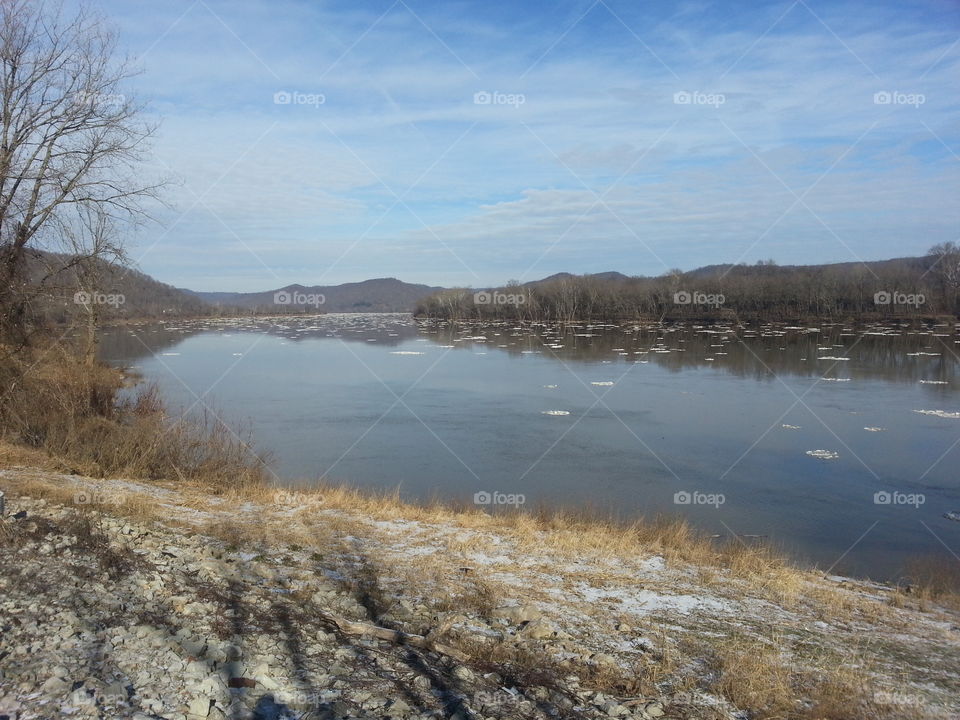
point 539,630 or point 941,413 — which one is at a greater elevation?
point 539,630

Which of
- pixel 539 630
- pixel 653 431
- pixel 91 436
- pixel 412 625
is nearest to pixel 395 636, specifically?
pixel 412 625

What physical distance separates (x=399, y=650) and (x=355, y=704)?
2.52 ft

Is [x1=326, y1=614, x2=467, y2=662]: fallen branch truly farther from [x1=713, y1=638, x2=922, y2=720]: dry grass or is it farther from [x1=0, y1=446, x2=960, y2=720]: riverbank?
[x1=713, y1=638, x2=922, y2=720]: dry grass

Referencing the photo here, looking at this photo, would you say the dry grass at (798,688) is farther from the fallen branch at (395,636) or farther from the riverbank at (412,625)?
the fallen branch at (395,636)

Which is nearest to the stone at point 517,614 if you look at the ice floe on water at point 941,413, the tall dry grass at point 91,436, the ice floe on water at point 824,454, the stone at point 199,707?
the stone at point 199,707

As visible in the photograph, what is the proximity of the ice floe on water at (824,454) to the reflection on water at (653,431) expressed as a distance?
0.06m

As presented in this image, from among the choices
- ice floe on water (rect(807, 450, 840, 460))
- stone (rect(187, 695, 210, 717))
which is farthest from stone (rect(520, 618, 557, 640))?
ice floe on water (rect(807, 450, 840, 460))

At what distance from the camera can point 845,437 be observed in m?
16.1

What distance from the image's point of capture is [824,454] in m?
14.4

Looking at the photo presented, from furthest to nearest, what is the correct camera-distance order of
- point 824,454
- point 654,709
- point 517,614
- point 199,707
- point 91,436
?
1. point 824,454
2. point 91,436
3. point 517,614
4. point 654,709
5. point 199,707

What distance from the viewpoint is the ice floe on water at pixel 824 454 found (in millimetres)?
14234

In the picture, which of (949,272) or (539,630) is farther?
(949,272)

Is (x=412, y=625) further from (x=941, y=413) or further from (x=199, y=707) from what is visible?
(x=941, y=413)

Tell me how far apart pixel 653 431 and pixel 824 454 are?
A: 3.82 m
